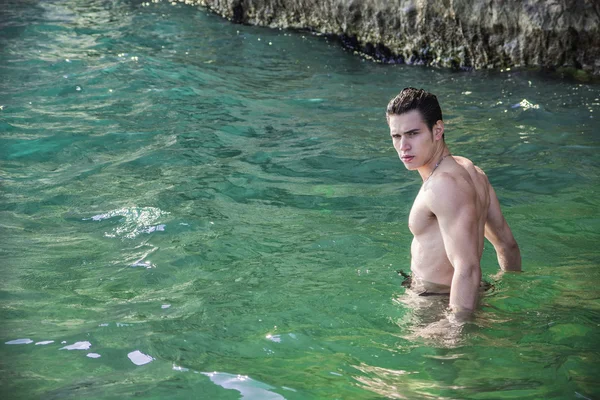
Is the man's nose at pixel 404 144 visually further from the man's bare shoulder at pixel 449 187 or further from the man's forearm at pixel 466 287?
the man's forearm at pixel 466 287

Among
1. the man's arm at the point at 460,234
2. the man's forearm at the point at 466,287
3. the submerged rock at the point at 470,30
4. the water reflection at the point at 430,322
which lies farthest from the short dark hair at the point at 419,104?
the submerged rock at the point at 470,30

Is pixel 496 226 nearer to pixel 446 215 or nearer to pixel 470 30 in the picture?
pixel 446 215

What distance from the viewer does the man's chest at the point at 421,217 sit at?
191 inches

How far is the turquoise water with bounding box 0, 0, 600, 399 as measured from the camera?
4355mm

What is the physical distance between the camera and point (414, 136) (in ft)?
15.9

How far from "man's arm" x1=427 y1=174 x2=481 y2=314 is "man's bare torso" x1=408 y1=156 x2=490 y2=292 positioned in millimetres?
19

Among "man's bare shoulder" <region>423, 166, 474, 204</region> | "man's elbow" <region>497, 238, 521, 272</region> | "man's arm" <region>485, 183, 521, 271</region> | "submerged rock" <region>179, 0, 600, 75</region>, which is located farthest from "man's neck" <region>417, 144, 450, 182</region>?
"submerged rock" <region>179, 0, 600, 75</region>

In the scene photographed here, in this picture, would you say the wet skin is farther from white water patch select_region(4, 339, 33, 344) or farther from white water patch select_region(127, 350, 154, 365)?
white water patch select_region(4, 339, 33, 344)

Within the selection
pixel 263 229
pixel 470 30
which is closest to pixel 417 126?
pixel 263 229

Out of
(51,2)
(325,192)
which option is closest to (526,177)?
(325,192)

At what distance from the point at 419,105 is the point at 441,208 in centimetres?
66

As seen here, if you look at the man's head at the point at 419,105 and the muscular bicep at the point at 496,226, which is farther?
the muscular bicep at the point at 496,226

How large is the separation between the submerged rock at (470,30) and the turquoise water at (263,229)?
0.35 metres

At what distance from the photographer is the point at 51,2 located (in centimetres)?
1659
